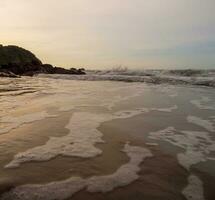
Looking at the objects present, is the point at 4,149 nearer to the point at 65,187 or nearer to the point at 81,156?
the point at 81,156

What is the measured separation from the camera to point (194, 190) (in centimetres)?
315

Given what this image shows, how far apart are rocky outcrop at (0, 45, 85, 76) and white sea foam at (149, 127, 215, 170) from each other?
31.7m

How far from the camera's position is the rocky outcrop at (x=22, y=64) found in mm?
37384

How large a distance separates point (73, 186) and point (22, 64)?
3789 cm

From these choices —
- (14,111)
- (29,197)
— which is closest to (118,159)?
(29,197)

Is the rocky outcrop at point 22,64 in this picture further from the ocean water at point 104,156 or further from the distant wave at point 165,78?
the ocean water at point 104,156

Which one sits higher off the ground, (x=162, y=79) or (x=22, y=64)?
(x=22, y=64)

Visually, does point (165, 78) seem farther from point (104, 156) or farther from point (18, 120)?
point (104, 156)

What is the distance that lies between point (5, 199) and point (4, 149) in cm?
150

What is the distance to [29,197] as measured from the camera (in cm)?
279

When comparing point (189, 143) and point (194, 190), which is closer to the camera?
point (194, 190)

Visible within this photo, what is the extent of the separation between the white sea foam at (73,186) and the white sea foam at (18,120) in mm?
2368

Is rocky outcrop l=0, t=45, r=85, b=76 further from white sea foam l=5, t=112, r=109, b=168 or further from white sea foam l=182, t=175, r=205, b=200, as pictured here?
white sea foam l=182, t=175, r=205, b=200

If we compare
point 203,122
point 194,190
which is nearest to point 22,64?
point 203,122
